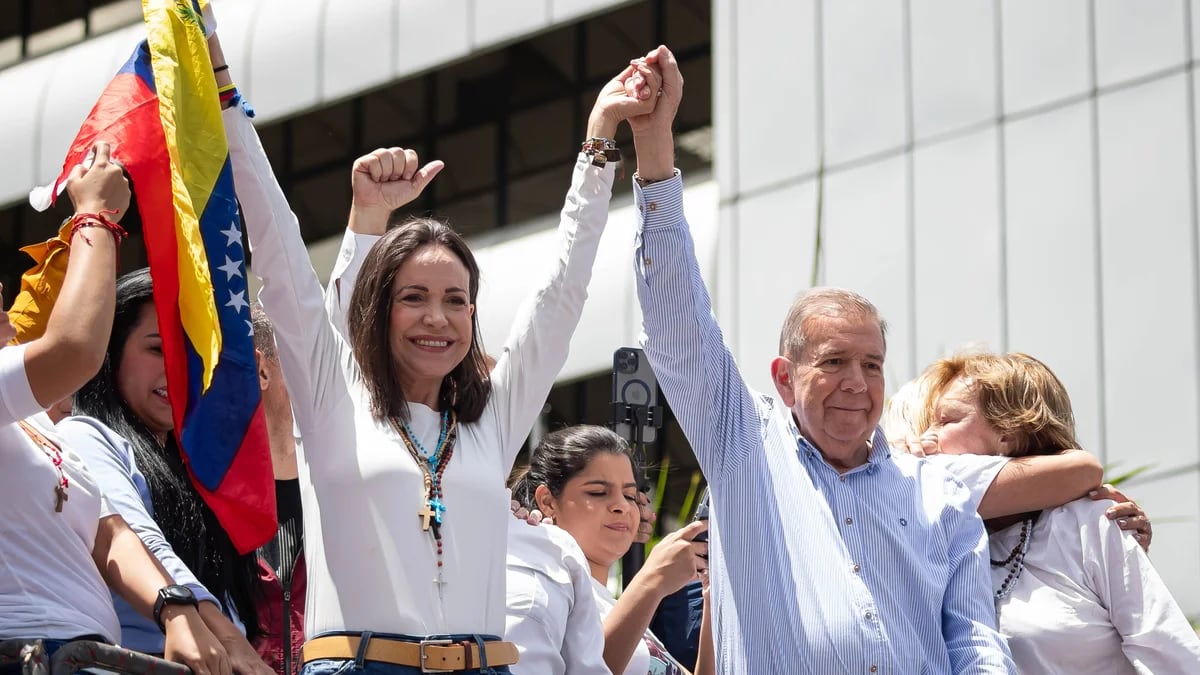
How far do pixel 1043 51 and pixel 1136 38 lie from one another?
633mm

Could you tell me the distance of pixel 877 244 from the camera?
1284cm

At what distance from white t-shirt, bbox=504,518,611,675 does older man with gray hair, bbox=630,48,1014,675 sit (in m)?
0.48

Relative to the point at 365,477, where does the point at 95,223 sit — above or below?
above

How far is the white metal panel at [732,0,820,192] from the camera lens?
527 inches

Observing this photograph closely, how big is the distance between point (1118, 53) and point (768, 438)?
8.59 meters

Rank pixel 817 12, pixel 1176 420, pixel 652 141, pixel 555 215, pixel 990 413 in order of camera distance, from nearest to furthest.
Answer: pixel 652 141, pixel 990 413, pixel 1176 420, pixel 817 12, pixel 555 215

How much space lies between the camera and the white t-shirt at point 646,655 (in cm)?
501

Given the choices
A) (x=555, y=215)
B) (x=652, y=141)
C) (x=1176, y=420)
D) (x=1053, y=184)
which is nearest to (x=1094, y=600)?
(x=652, y=141)

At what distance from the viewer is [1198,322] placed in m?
11.4

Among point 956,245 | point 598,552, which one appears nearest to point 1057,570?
point 598,552

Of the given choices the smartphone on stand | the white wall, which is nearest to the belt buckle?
the smartphone on stand

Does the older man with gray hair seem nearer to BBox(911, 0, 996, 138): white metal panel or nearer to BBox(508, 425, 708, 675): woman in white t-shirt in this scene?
BBox(508, 425, 708, 675): woman in white t-shirt

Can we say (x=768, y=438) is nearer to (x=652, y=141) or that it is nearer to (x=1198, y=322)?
(x=652, y=141)

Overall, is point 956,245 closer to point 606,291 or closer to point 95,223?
point 606,291
